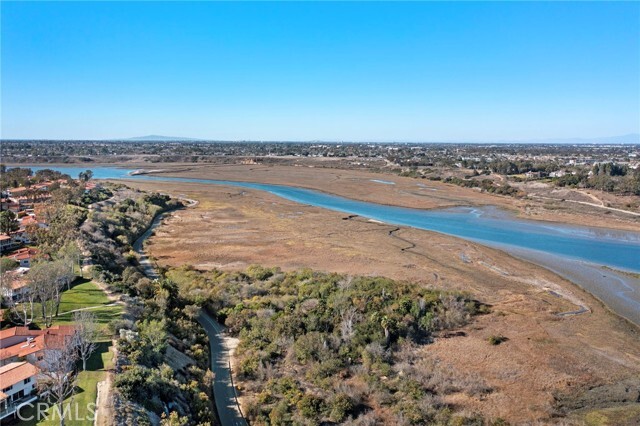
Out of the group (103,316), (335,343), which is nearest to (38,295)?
(103,316)

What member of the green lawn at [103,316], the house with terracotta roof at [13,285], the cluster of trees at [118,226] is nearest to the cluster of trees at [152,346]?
the cluster of trees at [118,226]

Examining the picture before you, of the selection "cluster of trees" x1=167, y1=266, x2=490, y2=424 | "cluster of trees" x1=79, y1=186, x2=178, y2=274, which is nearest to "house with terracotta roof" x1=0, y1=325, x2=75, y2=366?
"cluster of trees" x1=167, y1=266, x2=490, y2=424

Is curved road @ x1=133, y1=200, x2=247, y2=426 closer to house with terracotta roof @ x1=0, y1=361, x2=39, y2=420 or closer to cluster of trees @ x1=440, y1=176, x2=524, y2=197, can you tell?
house with terracotta roof @ x1=0, y1=361, x2=39, y2=420

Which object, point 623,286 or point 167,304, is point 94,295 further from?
point 623,286

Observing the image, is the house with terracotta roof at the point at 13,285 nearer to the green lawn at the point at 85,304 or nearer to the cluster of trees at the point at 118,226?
the green lawn at the point at 85,304

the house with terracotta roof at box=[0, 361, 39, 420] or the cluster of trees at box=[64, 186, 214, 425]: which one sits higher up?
the house with terracotta roof at box=[0, 361, 39, 420]

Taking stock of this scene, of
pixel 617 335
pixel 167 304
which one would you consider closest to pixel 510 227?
pixel 617 335

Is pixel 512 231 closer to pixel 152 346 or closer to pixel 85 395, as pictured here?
pixel 152 346
